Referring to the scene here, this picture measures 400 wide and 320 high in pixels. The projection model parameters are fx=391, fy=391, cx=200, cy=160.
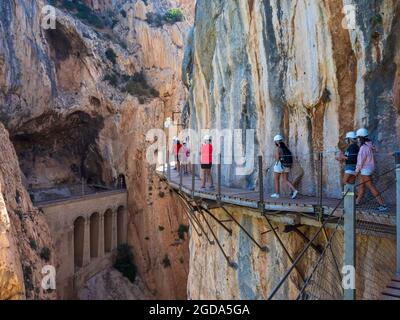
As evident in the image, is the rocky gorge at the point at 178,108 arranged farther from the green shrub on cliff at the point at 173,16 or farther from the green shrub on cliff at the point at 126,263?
the green shrub on cliff at the point at 126,263

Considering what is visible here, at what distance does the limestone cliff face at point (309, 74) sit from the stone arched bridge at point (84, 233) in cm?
1664

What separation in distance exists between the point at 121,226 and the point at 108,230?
155cm

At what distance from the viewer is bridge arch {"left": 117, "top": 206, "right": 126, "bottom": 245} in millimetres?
31594

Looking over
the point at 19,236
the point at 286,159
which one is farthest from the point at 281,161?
the point at 19,236

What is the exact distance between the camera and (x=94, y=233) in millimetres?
29000

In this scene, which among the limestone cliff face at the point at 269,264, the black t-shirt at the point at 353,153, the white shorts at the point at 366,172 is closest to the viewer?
the limestone cliff face at the point at 269,264

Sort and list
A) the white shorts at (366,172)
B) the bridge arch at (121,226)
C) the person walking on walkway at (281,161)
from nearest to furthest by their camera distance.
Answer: the white shorts at (366,172)
the person walking on walkway at (281,161)
the bridge arch at (121,226)

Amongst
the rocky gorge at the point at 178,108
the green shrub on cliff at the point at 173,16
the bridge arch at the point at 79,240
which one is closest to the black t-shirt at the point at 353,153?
the rocky gorge at the point at 178,108

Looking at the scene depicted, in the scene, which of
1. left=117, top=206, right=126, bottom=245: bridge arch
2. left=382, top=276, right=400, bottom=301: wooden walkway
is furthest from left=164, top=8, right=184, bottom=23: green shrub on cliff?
left=382, top=276, right=400, bottom=301: wooden walkway

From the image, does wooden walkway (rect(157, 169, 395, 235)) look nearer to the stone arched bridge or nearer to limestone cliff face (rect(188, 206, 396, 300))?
limestone cliff face (rect(188, 206, 396, 300))

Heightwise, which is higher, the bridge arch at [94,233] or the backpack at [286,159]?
the backpack at [286,159]

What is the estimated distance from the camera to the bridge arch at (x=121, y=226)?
31.6 metres

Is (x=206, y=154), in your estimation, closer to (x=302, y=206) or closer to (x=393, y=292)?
(x=302, y=206)
